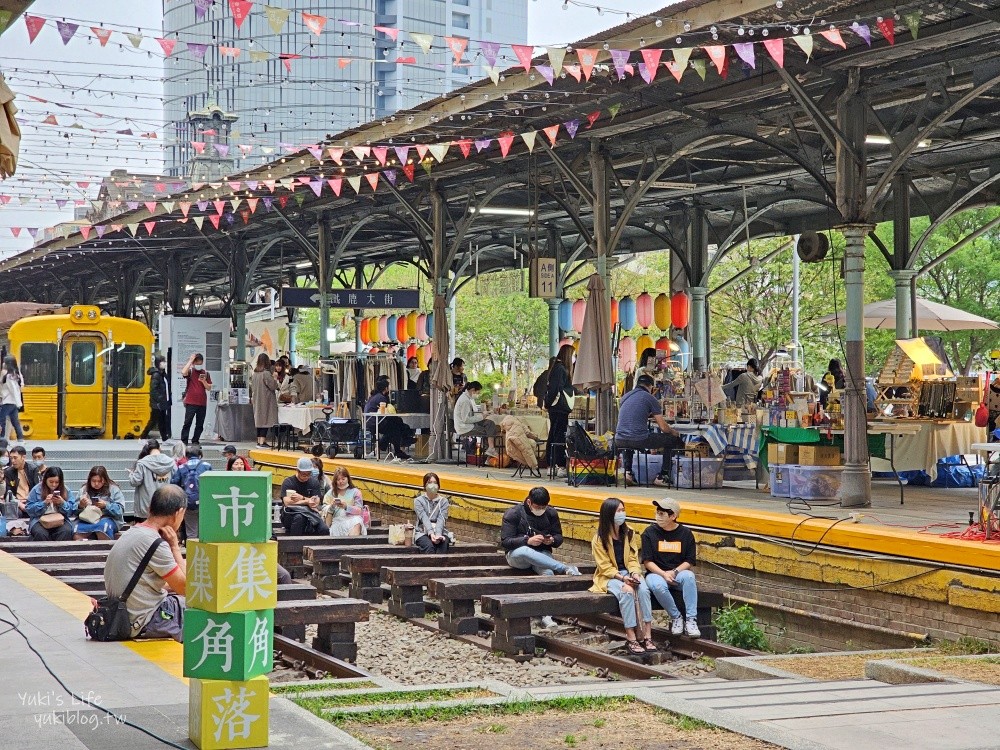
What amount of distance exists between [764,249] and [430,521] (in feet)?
83.2

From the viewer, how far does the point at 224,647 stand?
520 centimetres

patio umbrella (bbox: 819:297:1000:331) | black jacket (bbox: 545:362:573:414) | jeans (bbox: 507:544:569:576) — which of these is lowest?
jeans (bbox: 507:544:569:576)

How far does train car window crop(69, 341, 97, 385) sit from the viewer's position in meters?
23.5

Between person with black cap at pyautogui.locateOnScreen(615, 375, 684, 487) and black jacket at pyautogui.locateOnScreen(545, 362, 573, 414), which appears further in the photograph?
black jacket at pyautogui.locateOnScreen(545, 362, 573, 414)

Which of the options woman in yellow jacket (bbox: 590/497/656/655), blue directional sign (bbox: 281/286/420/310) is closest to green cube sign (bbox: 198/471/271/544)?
woman in yellow jacket (bbox: 590/497/656/655)

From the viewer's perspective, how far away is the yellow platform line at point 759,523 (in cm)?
953

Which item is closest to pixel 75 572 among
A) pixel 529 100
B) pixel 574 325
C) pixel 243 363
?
pixel 529 100

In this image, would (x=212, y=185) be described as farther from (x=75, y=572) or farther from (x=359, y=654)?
(x=359, y=654)

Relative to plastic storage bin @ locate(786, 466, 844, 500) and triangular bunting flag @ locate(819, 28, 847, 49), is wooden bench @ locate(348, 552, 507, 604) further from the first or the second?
triangular bunting flag @ locate(819, 28, 847, 49)

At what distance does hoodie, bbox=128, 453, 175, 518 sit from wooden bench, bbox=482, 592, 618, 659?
6.52m

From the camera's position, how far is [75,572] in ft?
36.6

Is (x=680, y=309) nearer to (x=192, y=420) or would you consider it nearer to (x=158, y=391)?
(x=192, y=420)

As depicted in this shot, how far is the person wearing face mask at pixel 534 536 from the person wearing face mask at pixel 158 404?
13558 millimetres

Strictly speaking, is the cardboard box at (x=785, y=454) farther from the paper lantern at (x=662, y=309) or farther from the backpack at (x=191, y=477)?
the paper lantern at (x=662, y=309)
